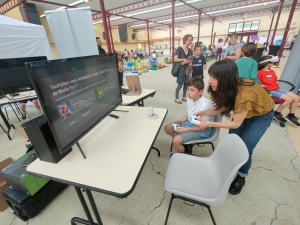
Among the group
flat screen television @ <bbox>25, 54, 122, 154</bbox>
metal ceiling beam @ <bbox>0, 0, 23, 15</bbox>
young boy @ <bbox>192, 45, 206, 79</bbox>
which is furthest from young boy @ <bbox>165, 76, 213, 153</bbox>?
metal ceiling beam @ <bbox>0, 0, 23, 15</bbox>

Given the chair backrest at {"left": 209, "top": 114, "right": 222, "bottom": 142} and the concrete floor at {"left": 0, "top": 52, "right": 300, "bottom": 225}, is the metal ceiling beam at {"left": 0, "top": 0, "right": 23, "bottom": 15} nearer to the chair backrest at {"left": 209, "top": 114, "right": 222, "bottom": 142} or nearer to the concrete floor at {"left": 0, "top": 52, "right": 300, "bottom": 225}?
the concrete floor at {"left": 0, "top": 52, "right": 300, "bottom": 225}

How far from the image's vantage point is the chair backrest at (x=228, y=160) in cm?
74

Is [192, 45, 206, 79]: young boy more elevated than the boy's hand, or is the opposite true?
[192, 45, 206, 79]: young boy

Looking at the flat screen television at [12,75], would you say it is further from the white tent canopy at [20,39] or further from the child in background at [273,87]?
the child in background at [273,87]

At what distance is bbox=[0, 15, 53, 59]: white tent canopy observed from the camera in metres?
3.62

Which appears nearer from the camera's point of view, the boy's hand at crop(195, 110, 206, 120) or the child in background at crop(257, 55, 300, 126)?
the boy's hand at crop(195, 110, 206, 120)

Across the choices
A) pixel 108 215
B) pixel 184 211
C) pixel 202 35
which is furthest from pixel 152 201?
pixel 202 35

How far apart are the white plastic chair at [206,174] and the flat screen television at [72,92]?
73cm

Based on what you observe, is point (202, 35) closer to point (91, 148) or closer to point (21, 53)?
point (21, 53)

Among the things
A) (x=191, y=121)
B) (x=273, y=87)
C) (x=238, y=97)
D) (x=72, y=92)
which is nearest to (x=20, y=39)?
(x=72, y=92)

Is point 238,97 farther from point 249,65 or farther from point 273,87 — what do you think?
point 273,87

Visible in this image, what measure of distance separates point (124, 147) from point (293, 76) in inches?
149

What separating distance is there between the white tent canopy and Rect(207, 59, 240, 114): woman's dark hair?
5.13 meters

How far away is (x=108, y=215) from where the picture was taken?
48.5 inches
